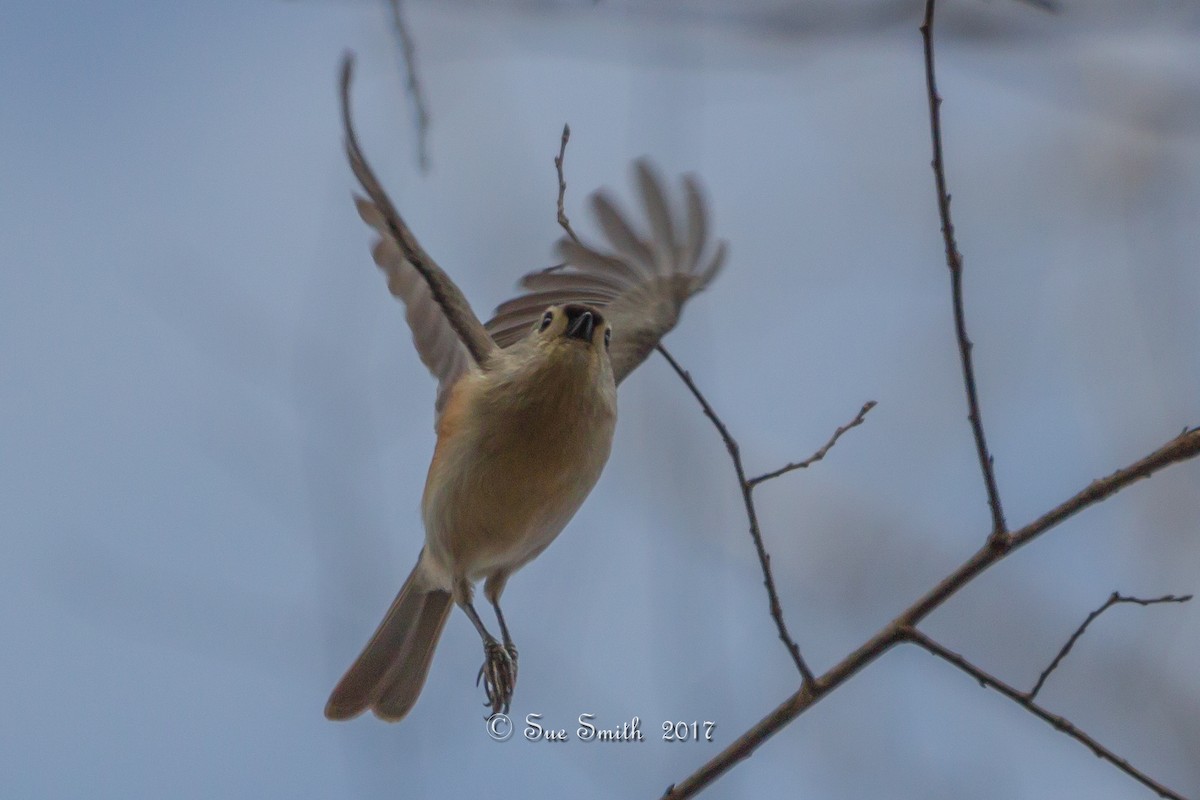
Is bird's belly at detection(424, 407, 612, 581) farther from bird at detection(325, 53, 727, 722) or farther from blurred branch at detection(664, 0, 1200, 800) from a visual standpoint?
blurred branch at detection(664, 0, 1200, 800)

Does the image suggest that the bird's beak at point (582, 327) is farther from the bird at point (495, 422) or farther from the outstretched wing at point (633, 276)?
the outstretched wing at point (633, 276)

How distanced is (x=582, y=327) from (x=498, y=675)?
1.19 metres

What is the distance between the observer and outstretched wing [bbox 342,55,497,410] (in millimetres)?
3381

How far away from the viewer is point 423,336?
14.3 ft

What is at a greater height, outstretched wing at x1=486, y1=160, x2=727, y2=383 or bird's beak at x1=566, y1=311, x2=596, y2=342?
outstretched wing at x1=486, y1=160, x2=727, y2=383

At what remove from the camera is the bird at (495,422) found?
3771 millimetres

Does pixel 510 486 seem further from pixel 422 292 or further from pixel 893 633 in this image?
pixel 893 633

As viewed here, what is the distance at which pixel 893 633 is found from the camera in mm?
2545

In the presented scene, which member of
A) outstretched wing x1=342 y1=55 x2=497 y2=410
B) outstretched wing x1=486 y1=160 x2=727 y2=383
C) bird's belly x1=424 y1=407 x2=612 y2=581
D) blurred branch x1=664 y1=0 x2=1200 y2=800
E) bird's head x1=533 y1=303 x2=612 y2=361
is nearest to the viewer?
blurred branch x1=664 y1=0 x2=1200 y2=800

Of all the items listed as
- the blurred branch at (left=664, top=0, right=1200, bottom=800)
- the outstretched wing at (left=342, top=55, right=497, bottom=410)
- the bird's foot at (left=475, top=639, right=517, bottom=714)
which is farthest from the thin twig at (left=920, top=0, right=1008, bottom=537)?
the bird's foot at (left=475, top=639, right=517, bottom=714)

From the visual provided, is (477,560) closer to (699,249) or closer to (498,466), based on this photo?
(498,466)

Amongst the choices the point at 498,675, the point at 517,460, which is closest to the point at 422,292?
the point at 517,460

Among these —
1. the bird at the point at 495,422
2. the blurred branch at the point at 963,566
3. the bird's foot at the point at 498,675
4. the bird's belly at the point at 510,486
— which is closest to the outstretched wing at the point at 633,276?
the bird at the point at 495,422

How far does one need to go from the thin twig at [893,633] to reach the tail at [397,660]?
2.23m
